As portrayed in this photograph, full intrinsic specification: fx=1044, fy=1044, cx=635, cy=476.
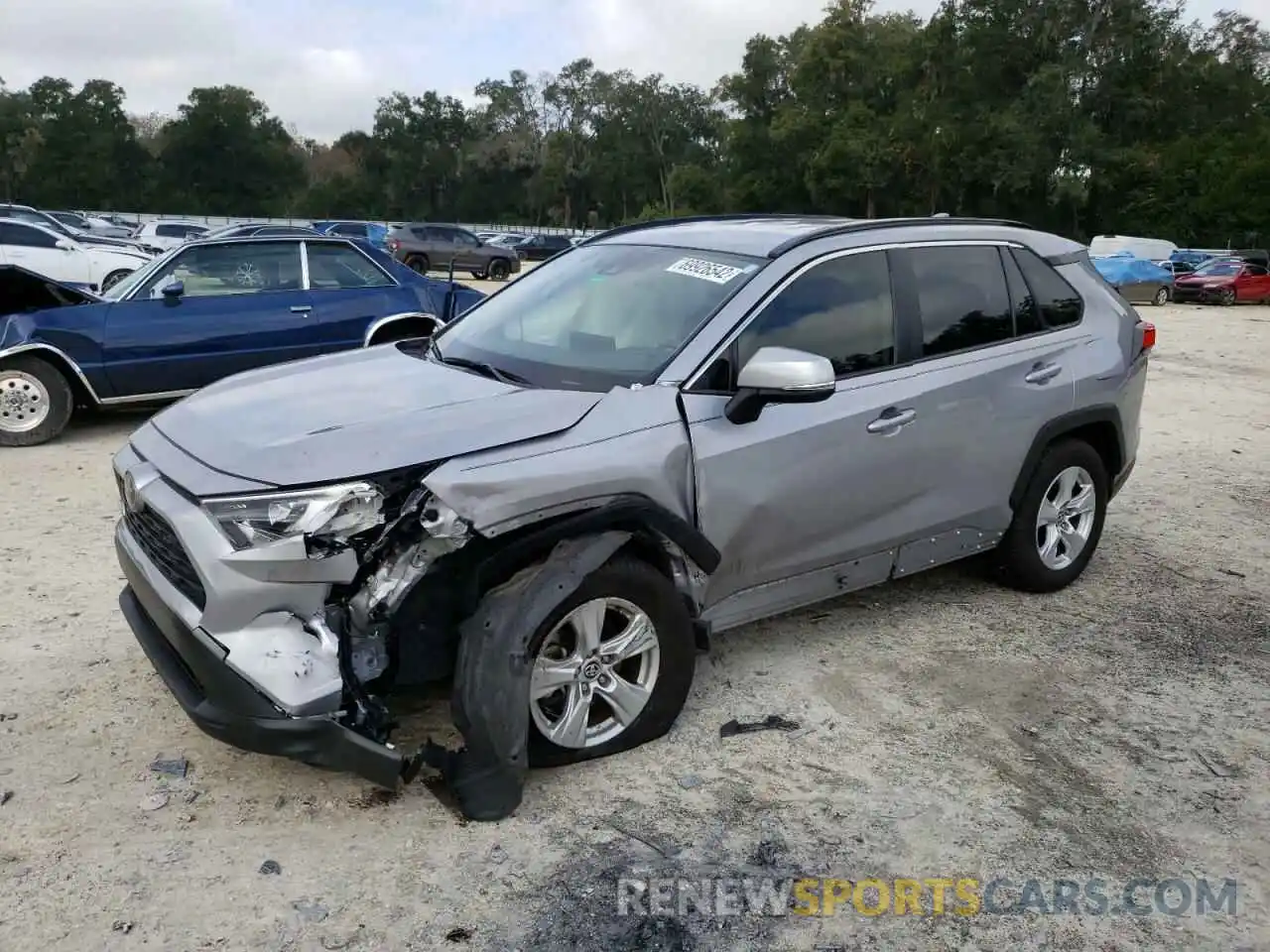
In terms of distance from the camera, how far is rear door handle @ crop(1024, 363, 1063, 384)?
4.73 meters

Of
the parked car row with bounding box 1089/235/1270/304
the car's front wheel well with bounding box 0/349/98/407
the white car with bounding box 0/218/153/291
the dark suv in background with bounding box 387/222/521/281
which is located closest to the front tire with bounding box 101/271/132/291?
the car's front wheel well with bounding box 0/349/98/407

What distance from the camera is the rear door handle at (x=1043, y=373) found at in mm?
4730

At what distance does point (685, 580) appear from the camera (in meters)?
3.61

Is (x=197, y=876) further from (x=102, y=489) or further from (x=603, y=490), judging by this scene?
(x=102, y=489)

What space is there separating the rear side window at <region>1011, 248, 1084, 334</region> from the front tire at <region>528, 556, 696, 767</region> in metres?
2.46

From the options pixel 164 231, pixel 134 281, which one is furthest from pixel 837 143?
pixel 134 281

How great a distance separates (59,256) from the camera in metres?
16.9

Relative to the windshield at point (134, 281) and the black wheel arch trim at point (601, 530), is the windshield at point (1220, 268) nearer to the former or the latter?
the windshield at point (134, 281)

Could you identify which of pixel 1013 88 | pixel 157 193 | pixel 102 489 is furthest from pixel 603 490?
pixel 157 193

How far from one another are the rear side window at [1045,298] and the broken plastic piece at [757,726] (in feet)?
7.29

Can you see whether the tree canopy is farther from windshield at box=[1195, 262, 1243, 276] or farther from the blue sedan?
the blue sedan

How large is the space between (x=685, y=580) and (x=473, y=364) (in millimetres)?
1216

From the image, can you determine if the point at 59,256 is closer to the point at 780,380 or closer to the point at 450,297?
the point at 450,297

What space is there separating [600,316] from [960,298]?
1.64 m
